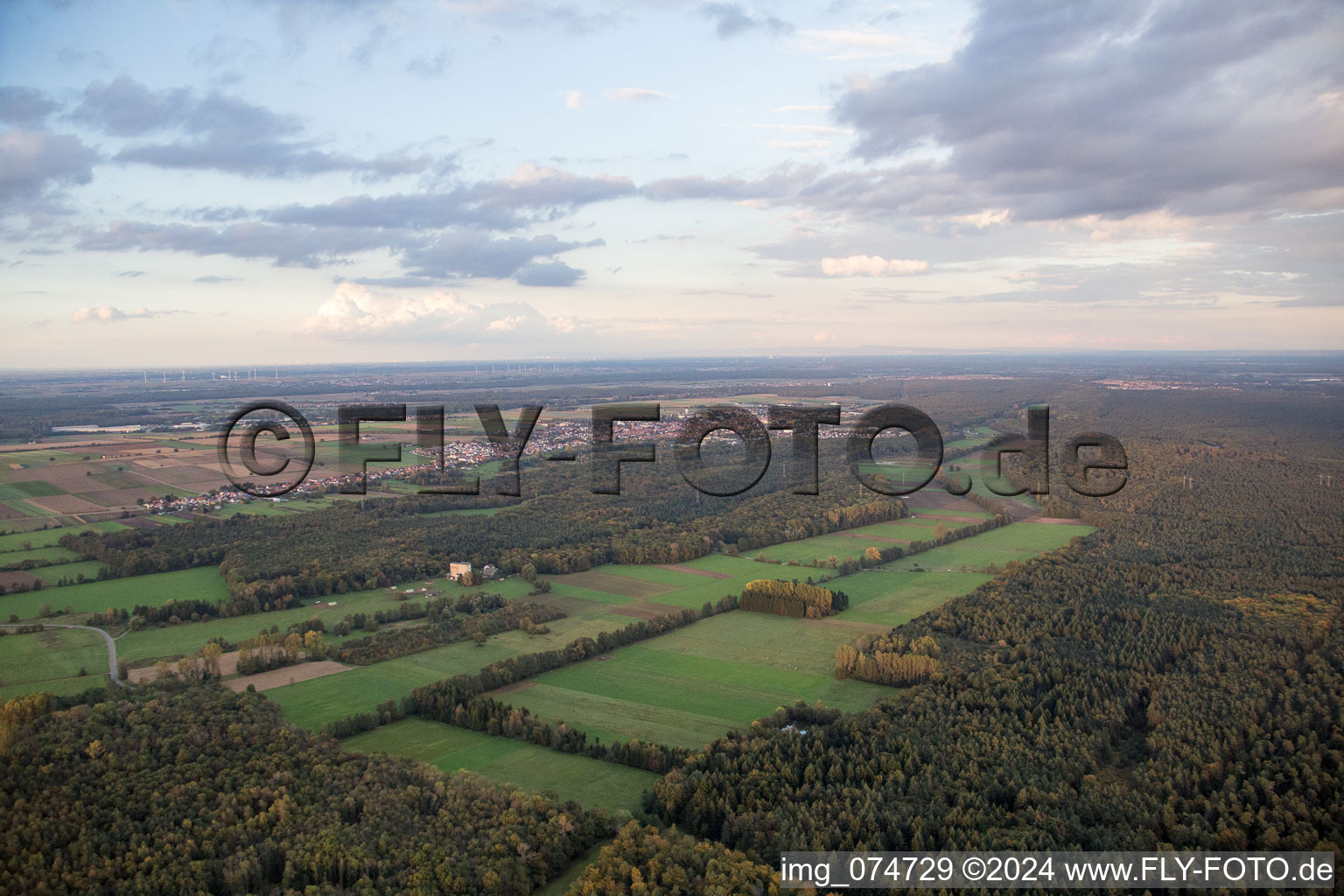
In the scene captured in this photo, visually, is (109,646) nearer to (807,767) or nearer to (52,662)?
(52,662)

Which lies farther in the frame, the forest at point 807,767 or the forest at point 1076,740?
the forest at point 1076,740

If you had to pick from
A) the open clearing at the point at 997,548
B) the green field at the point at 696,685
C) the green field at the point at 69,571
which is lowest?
the green field at the point at 696,685

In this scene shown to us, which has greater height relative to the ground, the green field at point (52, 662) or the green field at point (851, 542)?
the green field at point (851, 542)

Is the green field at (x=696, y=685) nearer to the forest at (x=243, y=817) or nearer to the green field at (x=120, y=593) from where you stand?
the forest at (x=243, y=817)

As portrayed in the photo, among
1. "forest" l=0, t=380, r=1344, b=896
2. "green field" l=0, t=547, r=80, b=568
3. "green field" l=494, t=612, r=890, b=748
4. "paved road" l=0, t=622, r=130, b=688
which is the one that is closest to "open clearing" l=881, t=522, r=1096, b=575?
"forest" l=0, t=380, r=1344, b=896

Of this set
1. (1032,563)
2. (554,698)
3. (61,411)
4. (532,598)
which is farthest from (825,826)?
(61,411)

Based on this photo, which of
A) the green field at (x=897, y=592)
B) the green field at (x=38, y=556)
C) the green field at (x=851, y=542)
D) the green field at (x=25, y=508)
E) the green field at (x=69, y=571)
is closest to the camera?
the green field at (x=897, y=592)

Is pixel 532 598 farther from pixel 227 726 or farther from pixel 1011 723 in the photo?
pixel 1011 723

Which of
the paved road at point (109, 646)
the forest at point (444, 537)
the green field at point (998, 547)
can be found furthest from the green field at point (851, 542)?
the paved road at point (109, 646)
